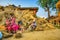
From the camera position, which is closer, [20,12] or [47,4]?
[20,12]

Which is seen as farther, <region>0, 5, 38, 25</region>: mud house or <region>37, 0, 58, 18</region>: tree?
<region>37, 0, 58, 18</region>: tree

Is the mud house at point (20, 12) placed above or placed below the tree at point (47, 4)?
below

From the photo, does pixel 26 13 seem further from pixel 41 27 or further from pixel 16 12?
pixel 41 27

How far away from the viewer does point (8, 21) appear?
5.43 m

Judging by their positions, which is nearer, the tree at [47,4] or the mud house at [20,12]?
the mud house at [20,12]

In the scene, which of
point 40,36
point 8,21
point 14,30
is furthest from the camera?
point 8,21

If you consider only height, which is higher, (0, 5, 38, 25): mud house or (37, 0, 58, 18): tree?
(37, 0, 58, 18): tree

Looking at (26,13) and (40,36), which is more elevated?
(26,13)

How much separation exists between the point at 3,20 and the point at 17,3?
0.70 metres

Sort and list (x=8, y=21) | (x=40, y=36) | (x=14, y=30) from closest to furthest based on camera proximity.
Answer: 1. (x=40, y=36)
2. (x=14, y=30)
3. (x=8, y=21)

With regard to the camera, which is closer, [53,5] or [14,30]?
[14,30]

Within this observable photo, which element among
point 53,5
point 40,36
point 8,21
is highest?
point 53,5

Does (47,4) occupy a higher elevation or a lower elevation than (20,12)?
higher

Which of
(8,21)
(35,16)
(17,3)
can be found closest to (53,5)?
(35,16)
